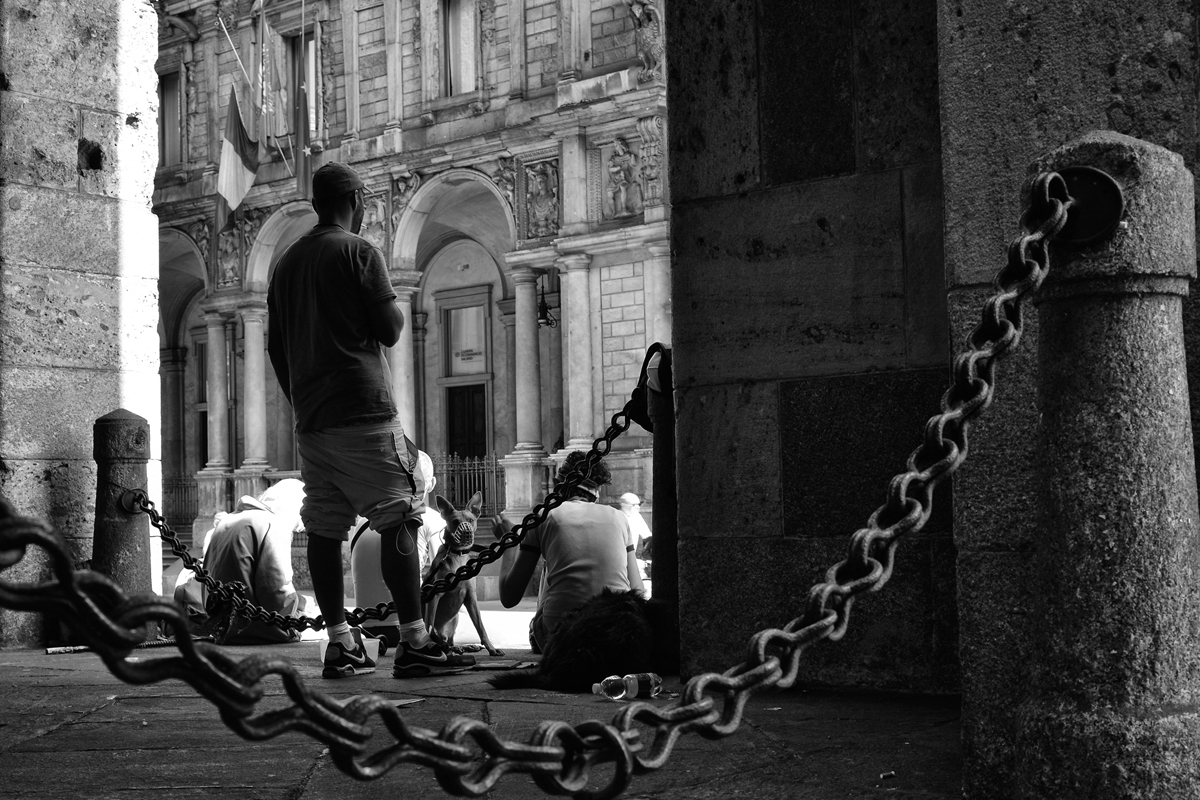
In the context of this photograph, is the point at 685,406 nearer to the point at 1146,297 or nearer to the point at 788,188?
the point at 788,188

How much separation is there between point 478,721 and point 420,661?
12.3 ft

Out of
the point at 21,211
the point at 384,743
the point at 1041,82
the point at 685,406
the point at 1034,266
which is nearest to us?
the point at 1034,266

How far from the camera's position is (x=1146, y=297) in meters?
2.44

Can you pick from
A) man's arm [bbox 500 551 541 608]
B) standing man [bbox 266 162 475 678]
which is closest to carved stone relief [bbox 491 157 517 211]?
man's arm [bbox 500 551 541 608]

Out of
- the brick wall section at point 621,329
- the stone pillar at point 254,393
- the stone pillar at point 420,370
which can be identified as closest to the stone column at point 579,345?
the brick wall section at point 621,329

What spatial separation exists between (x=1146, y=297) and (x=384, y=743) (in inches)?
93.1

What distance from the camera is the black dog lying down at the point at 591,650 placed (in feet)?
16.2

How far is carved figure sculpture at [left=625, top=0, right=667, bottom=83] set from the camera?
2267cm

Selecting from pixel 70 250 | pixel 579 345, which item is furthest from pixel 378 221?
pixel 70 250

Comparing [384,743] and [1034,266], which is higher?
[1034,266]

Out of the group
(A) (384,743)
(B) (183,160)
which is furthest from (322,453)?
(B) (183,160)

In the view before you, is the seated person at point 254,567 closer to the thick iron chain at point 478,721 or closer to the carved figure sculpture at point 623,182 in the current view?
the thick iron chain at point 478,721

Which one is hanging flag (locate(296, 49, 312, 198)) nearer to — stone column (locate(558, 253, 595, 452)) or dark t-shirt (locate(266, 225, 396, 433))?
stone column (locate(558, 253, 595, 452))

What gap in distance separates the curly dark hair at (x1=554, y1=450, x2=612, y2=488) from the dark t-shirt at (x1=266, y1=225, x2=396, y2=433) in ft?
3.40
